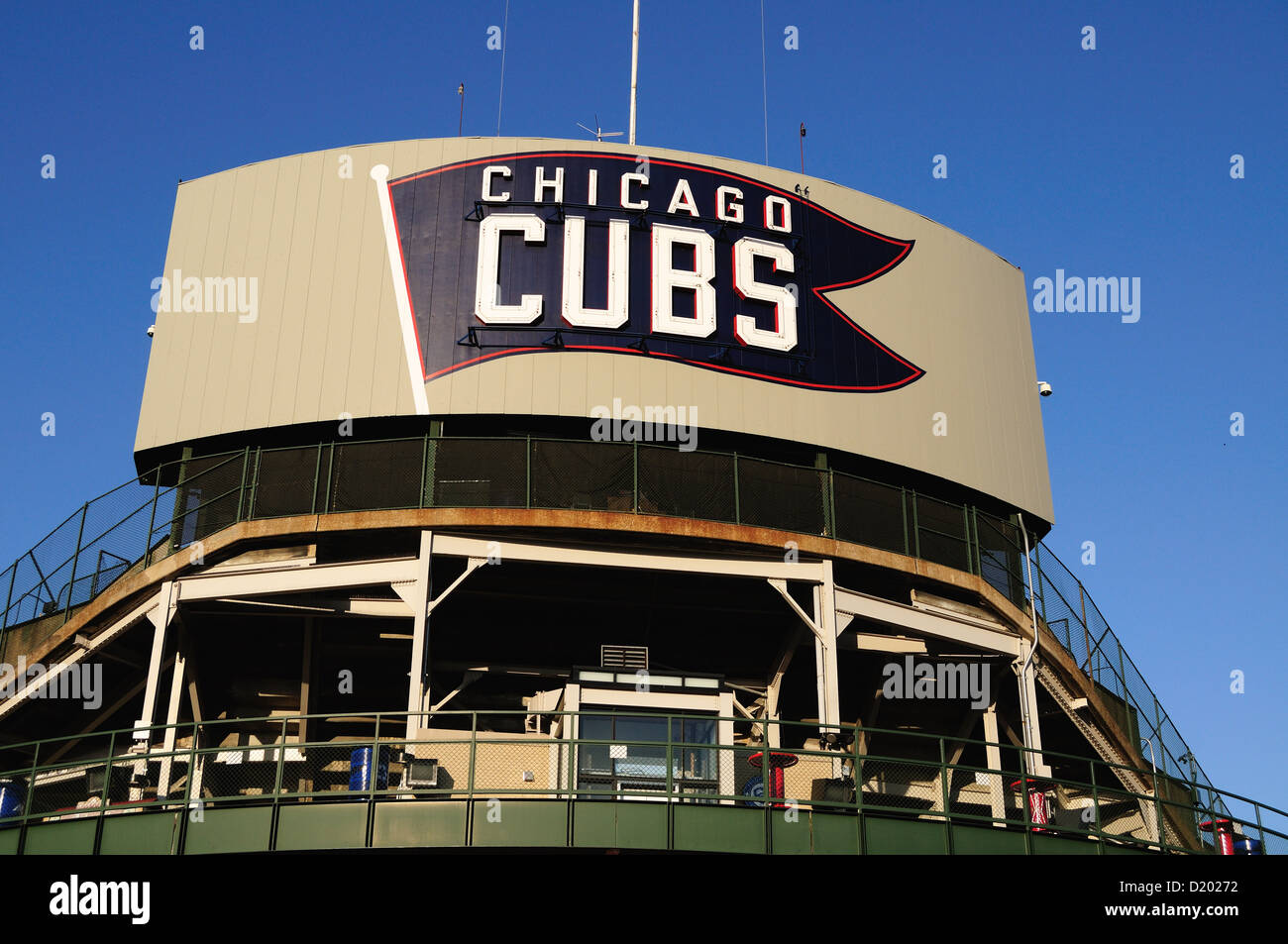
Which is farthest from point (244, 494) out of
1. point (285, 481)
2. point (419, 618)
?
point (419, 618)

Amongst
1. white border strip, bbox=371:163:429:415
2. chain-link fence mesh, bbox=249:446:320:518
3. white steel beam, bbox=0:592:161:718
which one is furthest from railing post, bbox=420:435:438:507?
white steel beam, bbox=0:592:161:718

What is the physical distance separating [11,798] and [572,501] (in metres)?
9.82

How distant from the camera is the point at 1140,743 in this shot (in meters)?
28.4

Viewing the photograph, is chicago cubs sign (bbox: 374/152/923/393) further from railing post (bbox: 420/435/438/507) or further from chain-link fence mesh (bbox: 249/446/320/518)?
chain-link fence mesh (bbox: 249/446/320/518)

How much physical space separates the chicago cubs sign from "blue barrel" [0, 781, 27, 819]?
31.2 ft

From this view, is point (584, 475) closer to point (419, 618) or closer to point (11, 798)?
point (419, 618)

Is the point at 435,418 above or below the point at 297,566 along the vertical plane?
above

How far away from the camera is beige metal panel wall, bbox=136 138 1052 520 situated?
25.6 meters

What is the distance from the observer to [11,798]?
2152 cm

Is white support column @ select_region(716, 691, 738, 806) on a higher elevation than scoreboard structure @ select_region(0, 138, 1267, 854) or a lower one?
lower
